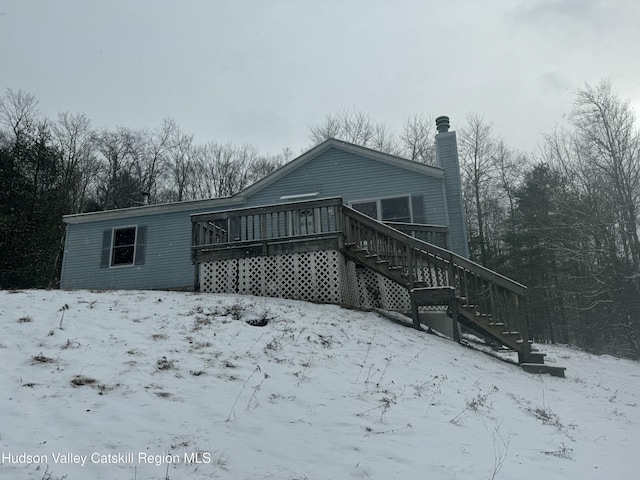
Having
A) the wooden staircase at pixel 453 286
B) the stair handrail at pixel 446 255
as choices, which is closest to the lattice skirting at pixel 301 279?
the wooden staircase at pixel 453 286

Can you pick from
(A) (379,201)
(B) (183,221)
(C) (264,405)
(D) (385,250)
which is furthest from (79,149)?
(C) (264,405)

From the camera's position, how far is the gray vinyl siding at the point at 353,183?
1340cm

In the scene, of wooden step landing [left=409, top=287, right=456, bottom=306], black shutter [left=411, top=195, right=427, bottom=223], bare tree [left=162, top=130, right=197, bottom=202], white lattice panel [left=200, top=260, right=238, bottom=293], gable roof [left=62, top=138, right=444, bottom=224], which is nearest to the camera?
wooden step landing [left=409, top=287, right=456, bottom=306]

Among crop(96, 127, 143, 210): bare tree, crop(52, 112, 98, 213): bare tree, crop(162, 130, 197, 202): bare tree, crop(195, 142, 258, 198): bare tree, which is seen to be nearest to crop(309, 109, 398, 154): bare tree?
crop(195, 142, 258, 198): bare tree

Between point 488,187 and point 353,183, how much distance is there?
1810 centimetres

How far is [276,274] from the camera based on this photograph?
9578 millimetres

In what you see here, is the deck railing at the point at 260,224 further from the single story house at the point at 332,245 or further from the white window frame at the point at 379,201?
the white window frame at the point at 379,201

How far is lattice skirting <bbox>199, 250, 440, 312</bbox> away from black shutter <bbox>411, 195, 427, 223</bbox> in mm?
3662

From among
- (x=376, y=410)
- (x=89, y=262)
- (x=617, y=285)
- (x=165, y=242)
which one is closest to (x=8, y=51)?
(x=376, y=410)

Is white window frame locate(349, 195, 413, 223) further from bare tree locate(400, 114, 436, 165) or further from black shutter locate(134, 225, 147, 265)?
bare tree locate(400, 114, 436, 165)

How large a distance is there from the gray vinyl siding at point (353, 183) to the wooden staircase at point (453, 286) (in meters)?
4.16

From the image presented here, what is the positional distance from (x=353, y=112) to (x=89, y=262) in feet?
71.7

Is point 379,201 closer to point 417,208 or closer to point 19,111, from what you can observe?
point 417,208

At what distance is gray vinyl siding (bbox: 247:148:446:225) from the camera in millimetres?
13398
